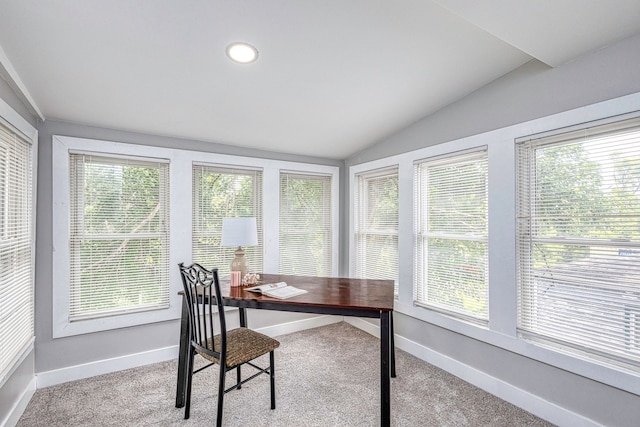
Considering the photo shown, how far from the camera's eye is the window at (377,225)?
11.0 feet

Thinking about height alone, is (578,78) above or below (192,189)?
above

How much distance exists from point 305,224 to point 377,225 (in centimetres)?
87

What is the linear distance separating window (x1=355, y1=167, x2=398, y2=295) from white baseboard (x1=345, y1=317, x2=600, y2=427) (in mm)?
602

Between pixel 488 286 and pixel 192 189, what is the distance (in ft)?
9.09

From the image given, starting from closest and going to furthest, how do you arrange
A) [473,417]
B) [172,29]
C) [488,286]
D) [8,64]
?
[172,29] → [8,64] → [473,417] → [488,286]

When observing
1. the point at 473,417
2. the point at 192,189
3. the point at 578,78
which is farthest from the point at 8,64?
the point at 473,417

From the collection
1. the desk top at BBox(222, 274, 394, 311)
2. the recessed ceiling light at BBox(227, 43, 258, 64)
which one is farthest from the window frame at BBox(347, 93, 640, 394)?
the recessed ceiling light at BBox(227, 43, 258, 64)

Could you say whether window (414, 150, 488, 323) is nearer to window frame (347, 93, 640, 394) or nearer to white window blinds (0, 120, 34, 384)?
window frame (347, 93, 640, 394)

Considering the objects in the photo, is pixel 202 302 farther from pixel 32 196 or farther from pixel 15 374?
pixel 32 196

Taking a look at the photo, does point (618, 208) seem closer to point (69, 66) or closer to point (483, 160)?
point (483, 160)

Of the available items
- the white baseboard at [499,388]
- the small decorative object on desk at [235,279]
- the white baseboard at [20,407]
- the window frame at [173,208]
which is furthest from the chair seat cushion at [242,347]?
the white baseboard at [499,388]

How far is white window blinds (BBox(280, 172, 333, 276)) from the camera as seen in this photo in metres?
3.63

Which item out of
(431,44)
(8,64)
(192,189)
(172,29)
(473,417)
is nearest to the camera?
(172,29)

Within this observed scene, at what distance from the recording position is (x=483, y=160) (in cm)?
248
